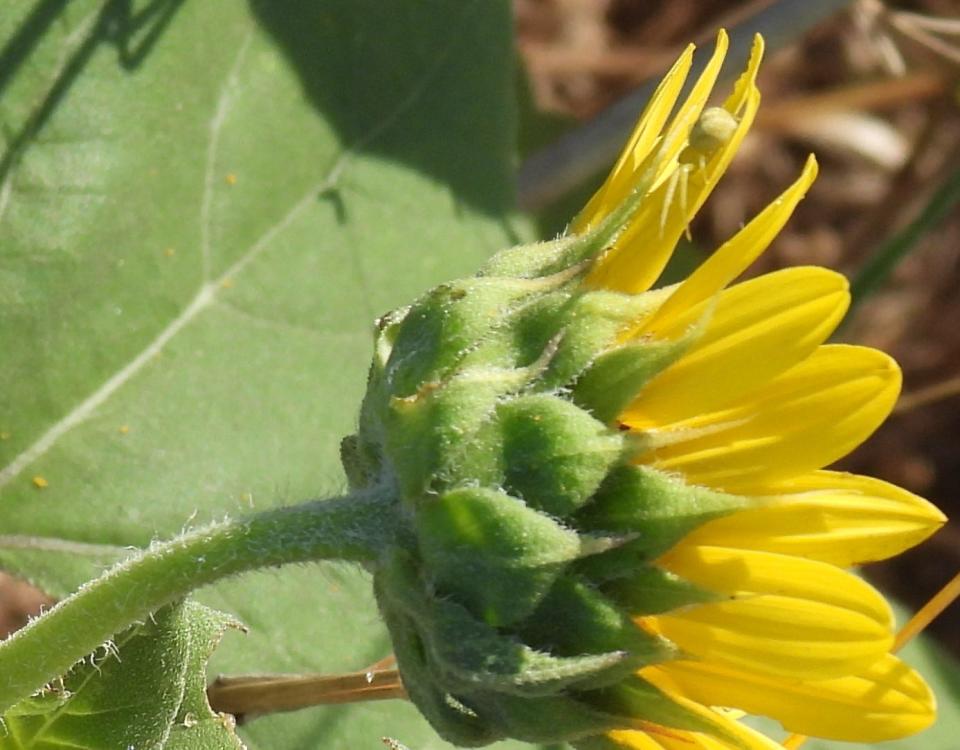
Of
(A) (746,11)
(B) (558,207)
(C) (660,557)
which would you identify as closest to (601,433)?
(C) (660,557)

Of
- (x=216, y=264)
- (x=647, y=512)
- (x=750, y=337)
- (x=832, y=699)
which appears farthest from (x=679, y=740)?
(x=216, y=264)

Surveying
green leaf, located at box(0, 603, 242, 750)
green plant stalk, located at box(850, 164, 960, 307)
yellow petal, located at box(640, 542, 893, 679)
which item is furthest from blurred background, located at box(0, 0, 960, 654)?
yellow petal, located at box(640, 542, 893, 679)

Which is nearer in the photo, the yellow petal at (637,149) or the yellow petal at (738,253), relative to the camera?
the yellow petal at (738,253)

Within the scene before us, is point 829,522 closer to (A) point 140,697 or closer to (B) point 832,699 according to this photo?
(B) point 832,699

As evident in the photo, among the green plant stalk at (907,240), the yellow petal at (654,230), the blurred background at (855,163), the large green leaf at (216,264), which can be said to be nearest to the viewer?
the yellow petal at (654,230)

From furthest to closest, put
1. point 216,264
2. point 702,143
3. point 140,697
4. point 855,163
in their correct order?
point 855,163
point 216,264
point 140,697
point 702,143

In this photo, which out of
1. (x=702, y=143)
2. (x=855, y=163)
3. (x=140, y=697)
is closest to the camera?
(x=702, y=143)

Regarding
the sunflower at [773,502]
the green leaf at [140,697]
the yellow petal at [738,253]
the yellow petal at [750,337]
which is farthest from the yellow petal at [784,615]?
the green leaf at [140,697]

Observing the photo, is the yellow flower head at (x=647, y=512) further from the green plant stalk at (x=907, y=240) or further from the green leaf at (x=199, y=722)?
the green plant stalk at (x=907, y=240)
